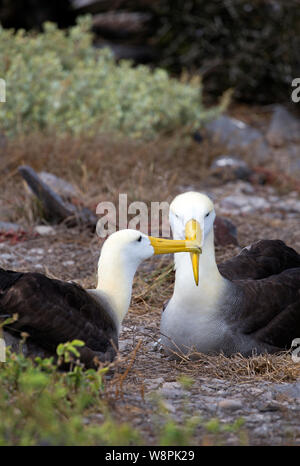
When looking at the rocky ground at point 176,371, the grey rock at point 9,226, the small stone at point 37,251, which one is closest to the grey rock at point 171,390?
the rocky ground at point 176,371

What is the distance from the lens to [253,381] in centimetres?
359

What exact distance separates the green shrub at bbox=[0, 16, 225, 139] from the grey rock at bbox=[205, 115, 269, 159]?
1.16 ft

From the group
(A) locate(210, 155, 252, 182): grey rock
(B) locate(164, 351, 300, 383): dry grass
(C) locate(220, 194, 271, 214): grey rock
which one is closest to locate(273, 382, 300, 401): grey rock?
(B) locate(164, 351, 300, 383): dry grass

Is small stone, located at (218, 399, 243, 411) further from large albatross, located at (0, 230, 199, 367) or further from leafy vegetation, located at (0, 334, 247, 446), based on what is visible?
large albatross, located at (0, 230, 199, 367)

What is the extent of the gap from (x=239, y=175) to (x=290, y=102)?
3.46 meters

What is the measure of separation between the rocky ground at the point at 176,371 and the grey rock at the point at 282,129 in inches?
131

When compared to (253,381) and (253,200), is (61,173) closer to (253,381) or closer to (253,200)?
(253,200)

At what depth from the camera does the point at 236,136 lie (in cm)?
997

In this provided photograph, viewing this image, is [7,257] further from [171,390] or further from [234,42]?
[234,42]

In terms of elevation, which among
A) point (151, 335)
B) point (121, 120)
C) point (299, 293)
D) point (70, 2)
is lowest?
point (151, 335)

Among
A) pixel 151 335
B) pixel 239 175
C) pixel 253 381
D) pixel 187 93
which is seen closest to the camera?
pixel 253 381

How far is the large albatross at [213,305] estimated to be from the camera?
3857 mm

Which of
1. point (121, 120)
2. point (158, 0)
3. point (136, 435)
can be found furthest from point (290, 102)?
point (136, 435)

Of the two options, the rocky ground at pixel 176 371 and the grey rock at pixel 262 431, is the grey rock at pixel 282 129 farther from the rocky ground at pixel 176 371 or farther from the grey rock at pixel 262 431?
the grey rock at pixel 262 431
